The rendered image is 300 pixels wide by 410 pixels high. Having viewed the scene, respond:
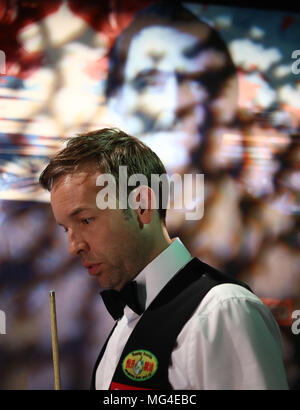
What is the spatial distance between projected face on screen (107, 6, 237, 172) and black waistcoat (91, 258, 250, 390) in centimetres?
143

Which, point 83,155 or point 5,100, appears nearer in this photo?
point 83,155

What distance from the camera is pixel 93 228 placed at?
1.29 meters

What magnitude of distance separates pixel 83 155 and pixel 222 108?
1.64 metres

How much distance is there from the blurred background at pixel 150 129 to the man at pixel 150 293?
1089mm

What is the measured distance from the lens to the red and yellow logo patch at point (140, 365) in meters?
1.16

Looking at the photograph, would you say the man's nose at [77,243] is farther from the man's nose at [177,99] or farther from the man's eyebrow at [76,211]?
the man's nose at [177,99]

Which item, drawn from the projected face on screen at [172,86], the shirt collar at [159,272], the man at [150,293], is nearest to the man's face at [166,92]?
the projected face on screen at [172,86]

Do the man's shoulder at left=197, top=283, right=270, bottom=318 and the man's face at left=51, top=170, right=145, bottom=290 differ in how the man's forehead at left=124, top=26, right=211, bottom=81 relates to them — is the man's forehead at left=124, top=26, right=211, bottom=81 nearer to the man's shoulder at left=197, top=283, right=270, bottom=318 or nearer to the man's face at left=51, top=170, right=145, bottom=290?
the man's face at left=51, top=170, right=145, bottom=290

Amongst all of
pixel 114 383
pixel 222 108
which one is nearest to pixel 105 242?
pixel 114 383

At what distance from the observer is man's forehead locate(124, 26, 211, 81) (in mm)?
2715

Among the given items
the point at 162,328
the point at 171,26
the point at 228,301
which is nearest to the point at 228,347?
the point at 228,301

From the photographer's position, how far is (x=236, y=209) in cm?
276

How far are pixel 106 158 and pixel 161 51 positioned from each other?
5.27ft

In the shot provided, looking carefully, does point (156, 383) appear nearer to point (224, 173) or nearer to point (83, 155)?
point (83, 155)
